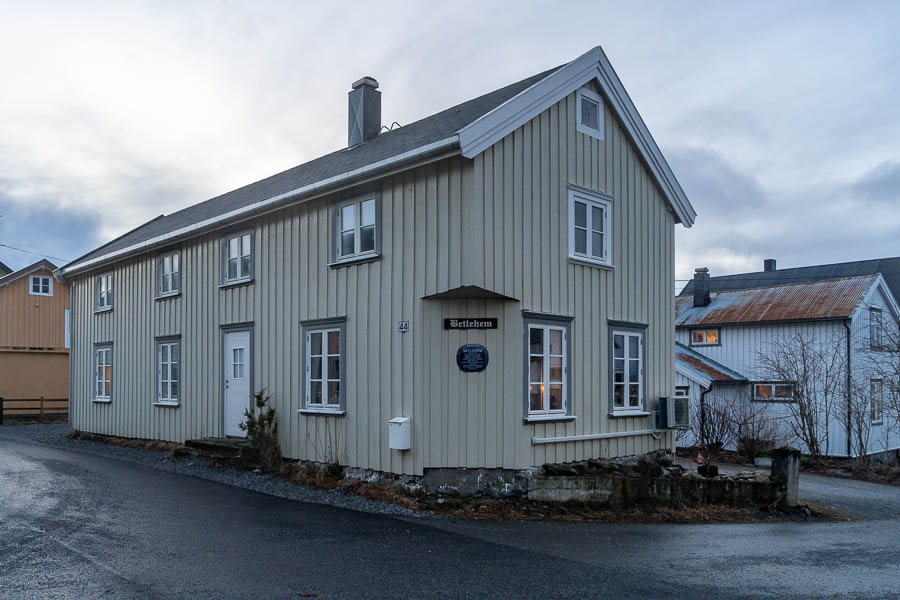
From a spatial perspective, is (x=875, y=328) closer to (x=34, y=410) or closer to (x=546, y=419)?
(x=546, y=419)

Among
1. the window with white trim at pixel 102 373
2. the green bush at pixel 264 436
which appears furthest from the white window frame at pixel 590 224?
the window with white trim at pixel 102 373

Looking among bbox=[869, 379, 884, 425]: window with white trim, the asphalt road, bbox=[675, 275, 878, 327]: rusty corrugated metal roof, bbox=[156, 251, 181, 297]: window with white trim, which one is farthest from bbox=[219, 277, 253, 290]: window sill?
bbox=[675, 275, 878, 327]: rusty corrugated metal roof

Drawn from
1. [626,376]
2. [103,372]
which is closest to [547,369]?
[626,376]

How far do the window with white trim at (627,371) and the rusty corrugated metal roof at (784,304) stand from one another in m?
14.7

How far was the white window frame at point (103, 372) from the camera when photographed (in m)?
21.1

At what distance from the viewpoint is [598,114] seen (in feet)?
47.3

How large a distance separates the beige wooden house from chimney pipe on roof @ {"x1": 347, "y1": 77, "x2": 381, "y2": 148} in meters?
20.4

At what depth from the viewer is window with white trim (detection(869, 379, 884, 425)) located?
81.3 feet

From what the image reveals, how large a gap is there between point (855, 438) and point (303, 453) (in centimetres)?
1987

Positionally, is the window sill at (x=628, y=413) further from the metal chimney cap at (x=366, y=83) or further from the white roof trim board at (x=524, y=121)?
the metal chimney cap at (x=366, y=83)

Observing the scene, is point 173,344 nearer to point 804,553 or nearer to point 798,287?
point 804,553

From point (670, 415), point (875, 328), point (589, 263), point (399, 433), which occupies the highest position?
point (589, 263)

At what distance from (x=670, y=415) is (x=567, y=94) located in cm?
633

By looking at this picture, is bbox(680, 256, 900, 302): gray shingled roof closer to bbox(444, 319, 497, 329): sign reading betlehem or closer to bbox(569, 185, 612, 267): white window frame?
bbox(569, 185, 612, 267): white window frame
